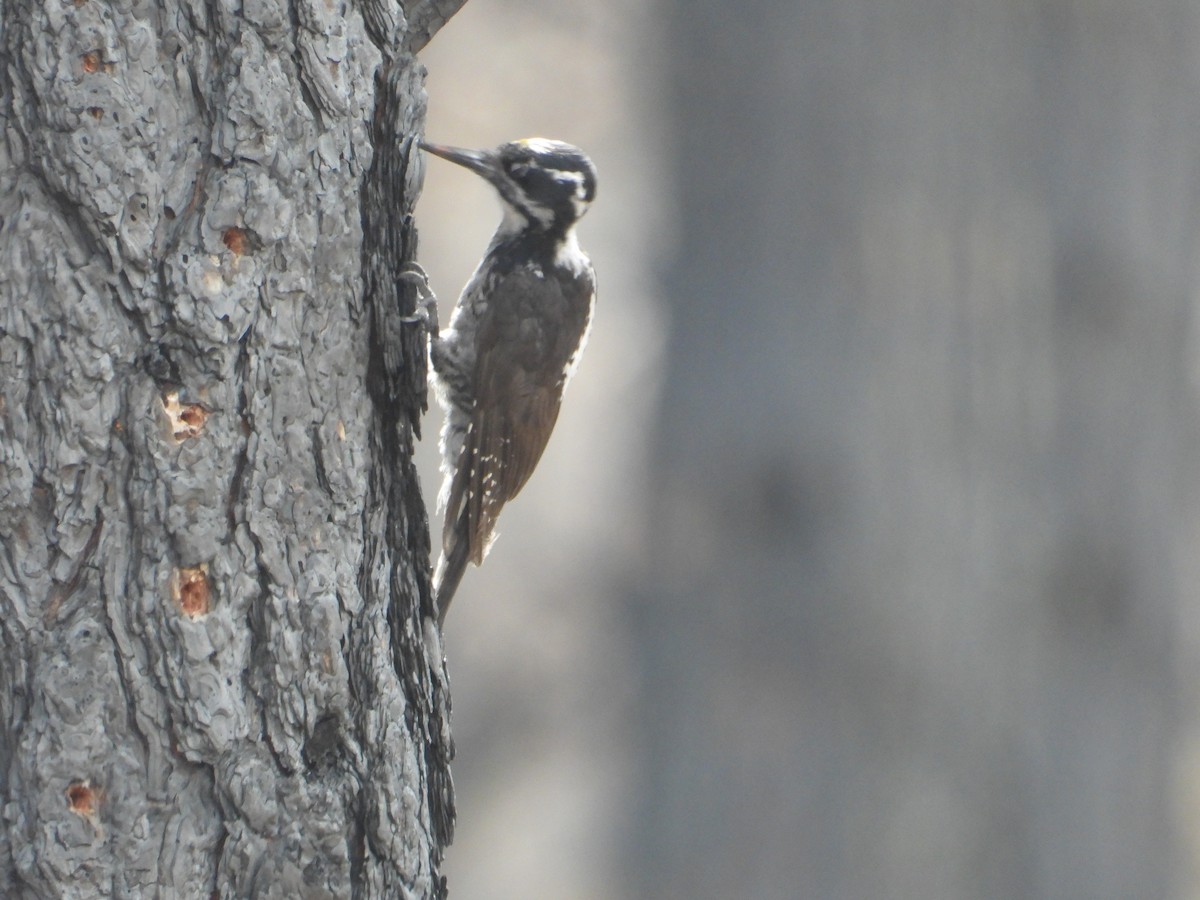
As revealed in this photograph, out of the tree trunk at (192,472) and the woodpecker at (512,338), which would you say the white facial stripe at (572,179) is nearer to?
the woodpecker at (512,338)

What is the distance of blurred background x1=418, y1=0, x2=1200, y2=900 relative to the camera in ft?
12.4

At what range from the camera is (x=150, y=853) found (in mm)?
1808

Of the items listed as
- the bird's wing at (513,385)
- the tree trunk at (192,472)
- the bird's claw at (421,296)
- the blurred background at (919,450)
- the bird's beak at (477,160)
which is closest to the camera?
the tree trunk at (192,472)

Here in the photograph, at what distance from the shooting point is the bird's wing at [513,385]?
3.53 meters

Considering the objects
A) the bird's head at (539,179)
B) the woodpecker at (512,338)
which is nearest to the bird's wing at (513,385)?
the woodpecker at (512,338)

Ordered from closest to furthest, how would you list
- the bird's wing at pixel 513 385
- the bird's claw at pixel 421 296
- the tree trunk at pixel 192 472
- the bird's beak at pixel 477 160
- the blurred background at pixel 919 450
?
the tree trunk at pixel 192 472 → the bird's claw at pixel 421 296 → the bird's beak at pixel 477 160 → the bird's wing at pixel 513 385 → the blurred background at pixel 919 450

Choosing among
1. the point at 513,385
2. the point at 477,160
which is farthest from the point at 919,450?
the point at 477,160

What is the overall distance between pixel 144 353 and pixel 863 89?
246 centimetres

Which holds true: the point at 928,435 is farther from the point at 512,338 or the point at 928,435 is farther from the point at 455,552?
the point at 455,552

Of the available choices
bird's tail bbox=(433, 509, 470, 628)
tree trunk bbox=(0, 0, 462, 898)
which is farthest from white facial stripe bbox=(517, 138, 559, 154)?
tree trunk bbox=(0, 0, 462, 898)

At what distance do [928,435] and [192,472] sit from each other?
7.96 ft

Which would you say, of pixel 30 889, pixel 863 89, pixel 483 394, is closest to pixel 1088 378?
pixel 863 89

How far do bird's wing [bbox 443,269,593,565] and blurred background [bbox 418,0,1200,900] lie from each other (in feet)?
1.43

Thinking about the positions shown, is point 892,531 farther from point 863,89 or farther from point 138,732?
point 138,732
